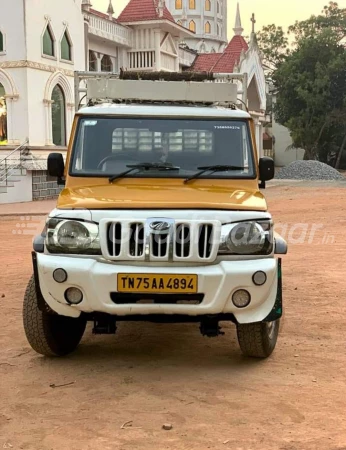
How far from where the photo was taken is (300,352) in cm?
538

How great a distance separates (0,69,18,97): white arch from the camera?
22844 mm

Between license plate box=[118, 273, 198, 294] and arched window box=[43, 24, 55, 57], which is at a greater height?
arched window box=[43, 24, 55, 57]

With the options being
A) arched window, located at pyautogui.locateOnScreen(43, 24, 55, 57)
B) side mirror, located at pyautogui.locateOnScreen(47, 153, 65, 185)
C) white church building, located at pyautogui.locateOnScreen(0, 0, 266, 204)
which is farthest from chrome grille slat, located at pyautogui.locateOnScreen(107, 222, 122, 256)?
arched window, located at pyautogui.locateOnScreen(43, 24, 55, 57)

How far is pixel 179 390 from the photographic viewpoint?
→ 445cm

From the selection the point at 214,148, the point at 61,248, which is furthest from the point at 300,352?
the point at 61,248

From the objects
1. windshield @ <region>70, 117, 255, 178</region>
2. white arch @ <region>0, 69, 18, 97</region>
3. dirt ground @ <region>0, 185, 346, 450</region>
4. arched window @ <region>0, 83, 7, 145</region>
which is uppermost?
white arch @ <region>0, 69, 18, 97</region>

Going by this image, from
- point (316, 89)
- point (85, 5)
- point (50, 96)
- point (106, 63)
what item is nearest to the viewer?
point (50, 96)

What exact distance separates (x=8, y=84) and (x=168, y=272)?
20.3 meters

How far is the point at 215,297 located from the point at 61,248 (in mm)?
1186

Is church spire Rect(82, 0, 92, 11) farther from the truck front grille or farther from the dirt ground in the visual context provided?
the truck front grille

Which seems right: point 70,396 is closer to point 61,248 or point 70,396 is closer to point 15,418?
point 15,418

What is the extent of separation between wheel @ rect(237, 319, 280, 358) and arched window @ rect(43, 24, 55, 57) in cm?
2098

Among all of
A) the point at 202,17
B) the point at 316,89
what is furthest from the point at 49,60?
the point at 202,17

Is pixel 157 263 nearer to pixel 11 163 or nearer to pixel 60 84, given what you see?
pixel 11 163
